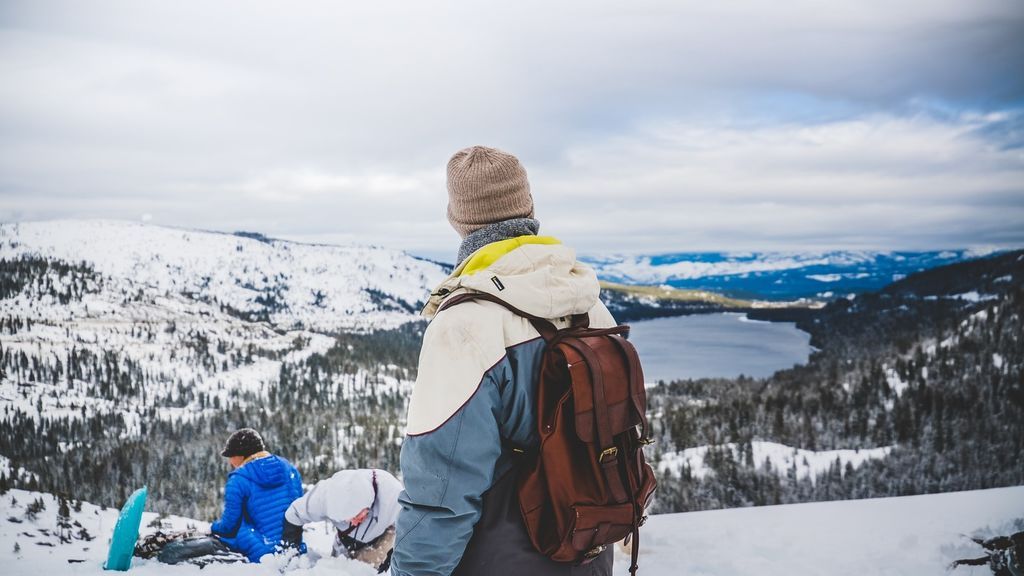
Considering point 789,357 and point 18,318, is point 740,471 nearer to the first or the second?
point 18,318

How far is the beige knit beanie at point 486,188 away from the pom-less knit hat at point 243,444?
4.89 meters

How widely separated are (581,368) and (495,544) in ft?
2.51

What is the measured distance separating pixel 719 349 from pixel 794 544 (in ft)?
459

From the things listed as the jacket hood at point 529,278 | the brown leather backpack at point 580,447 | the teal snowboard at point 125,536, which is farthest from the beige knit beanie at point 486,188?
the teal snowboard at point 125,536

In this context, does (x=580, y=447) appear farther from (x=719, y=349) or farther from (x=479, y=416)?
A: (x=719, y=349)

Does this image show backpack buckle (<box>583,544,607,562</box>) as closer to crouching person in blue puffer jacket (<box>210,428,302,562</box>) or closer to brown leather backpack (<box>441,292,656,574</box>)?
brown leather backpack (<box>441,292,656,574</box>)

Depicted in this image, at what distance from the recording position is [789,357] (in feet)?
402

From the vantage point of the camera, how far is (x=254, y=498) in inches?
248

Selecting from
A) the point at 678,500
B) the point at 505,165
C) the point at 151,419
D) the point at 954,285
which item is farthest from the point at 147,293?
the point at 954,285

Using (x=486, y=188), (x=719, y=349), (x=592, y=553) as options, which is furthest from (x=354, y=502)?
(x=719, y=349)

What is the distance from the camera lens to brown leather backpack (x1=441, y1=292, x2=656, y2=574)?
2070 millimetres

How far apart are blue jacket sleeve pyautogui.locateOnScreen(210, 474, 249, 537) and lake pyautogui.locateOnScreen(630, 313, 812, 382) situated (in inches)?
3718

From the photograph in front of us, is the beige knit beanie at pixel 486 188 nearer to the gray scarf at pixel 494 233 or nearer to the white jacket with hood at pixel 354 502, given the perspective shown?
the gray scarf at pixel 494 233

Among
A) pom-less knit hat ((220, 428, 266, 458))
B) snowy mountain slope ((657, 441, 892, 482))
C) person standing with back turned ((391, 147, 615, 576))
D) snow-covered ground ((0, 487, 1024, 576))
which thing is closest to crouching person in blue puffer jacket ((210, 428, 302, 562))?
pom-less knit hat ((220, 428, 266, 458))
